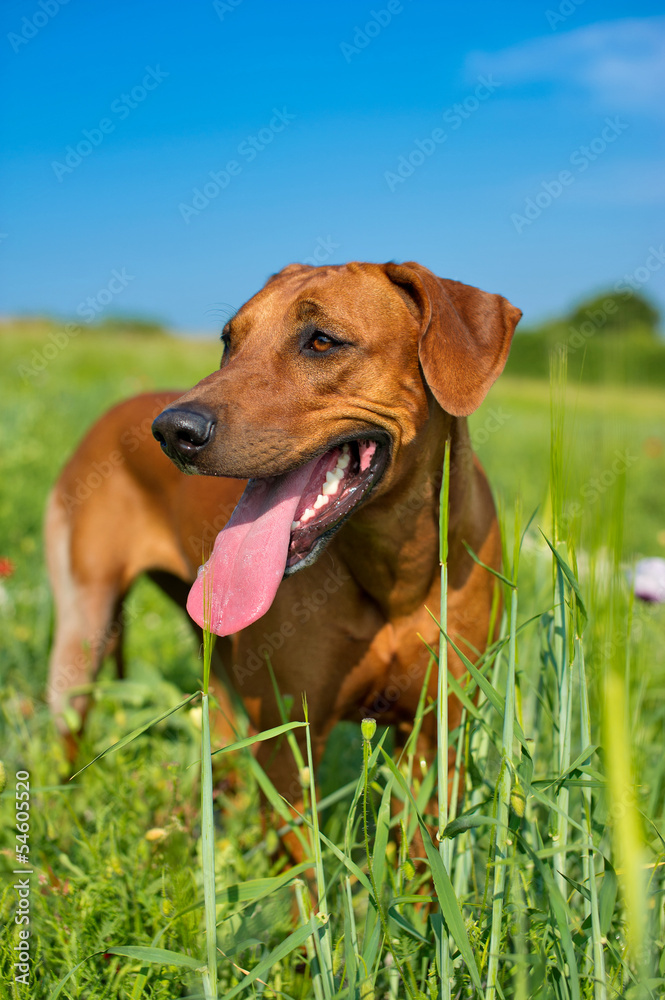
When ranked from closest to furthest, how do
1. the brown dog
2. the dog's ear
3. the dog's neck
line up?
the brown dog < the dog's ear < the dog's neck

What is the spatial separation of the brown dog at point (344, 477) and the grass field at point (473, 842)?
0.26m

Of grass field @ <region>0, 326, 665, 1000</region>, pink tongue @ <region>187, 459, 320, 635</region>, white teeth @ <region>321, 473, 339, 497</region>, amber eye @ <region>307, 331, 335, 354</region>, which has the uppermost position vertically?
amber eye @ <region>307, 331, 335, 354</region>

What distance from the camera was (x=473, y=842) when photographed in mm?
1938

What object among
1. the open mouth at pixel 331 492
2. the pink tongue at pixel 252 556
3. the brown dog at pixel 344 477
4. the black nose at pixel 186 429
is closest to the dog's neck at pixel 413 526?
the brown dog at pixel 344 477

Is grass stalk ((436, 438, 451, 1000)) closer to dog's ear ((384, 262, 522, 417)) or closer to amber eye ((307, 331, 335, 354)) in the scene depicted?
dog's ear ((384, 262, 522, 417))

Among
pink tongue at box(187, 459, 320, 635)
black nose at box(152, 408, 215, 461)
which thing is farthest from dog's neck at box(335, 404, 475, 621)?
black nose at box(152, 408, 215, 461)

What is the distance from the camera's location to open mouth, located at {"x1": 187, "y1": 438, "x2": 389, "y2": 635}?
197 centimetres

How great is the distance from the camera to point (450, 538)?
2.32m

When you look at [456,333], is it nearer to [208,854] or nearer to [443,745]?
[443,745]

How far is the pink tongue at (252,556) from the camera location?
1952mm

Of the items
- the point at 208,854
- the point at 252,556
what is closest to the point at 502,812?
the point at 208,854

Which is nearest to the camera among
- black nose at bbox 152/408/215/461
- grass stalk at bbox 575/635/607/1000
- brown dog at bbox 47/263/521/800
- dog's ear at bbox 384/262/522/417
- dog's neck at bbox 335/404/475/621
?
grass stalk at bbox 575/635/607/1000

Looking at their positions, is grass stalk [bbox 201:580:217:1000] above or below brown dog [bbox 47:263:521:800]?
below

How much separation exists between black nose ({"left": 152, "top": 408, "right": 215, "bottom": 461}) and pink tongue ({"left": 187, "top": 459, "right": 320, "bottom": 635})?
29 centimetres
